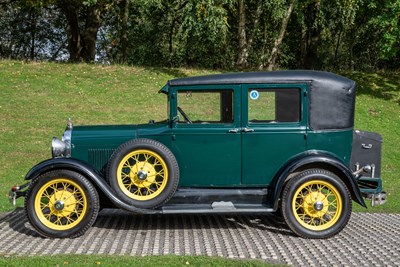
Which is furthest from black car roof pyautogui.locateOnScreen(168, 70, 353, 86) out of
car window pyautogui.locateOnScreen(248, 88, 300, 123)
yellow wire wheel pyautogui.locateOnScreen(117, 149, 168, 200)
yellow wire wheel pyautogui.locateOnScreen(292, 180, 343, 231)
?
yellow wire wheel pyautogui.locateOnScreen(292, 180, 343, 231)

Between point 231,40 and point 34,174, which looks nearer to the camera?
point 34,174

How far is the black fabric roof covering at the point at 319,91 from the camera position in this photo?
23.2 feet

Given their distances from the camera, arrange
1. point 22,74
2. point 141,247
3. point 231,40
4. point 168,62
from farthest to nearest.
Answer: point 168,62
point 231,40
point 22,74
point 141,247

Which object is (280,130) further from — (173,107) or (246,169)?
(173,107)

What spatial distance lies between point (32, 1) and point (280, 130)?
57.2 feet

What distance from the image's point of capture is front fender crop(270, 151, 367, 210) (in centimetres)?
680

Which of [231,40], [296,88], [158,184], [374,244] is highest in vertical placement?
[231,40]

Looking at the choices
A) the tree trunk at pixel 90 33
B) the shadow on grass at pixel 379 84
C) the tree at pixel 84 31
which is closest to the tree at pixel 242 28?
the shadow on grass at pixel 379 84

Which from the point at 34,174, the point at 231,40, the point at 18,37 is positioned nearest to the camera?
the point at 34,174

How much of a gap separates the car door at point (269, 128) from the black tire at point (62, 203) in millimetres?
2156

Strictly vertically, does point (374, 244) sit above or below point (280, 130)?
below

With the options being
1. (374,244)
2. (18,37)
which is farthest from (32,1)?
(374,244)

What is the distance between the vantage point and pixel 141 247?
6.23 meters

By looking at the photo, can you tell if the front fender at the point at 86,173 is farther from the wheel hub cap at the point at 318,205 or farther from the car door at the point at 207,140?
the wheel hub cap at the point at 318,205
